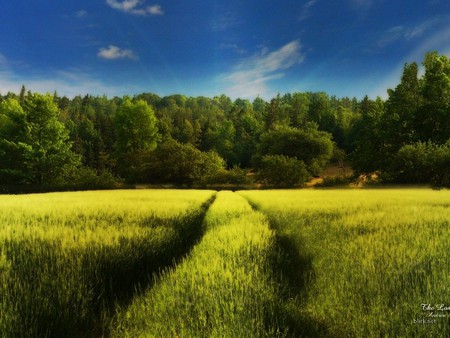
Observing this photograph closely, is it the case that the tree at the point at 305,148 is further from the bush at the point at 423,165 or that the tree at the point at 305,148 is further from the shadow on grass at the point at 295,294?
the shadow on grass at the point at 295,294

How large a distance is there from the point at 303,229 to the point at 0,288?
6044 millimetres

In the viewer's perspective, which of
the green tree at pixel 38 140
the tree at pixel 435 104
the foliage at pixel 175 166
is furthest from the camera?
the foliage at pixel 175 166

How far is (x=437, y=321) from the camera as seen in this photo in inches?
114

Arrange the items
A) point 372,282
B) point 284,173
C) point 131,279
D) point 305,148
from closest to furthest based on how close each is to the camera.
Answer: point 372,282, point 131,279, point 284,173, point 305,148

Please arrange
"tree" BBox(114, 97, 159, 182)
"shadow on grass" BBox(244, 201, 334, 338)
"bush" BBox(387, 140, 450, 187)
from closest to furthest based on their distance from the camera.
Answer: "shadow on grass" BBox(244, 201, 334, 338)
"bush" BBox(387, 140, 450, 187)
"tree" BBox(114, 97, 159, 182)

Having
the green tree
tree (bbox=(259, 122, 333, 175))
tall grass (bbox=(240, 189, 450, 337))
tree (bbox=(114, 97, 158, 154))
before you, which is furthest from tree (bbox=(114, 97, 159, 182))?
tall grass (bbox=(240, 189, 450, 337))

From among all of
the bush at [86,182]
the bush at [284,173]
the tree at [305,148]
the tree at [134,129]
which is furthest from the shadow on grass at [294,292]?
the tree at [134,129]

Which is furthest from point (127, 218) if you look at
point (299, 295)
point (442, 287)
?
point (442, 287)

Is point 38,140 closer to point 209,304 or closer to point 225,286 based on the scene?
point 225,286

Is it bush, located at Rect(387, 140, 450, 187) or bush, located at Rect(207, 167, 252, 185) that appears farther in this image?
bush, located at Rect(207, 167, 252, 185)

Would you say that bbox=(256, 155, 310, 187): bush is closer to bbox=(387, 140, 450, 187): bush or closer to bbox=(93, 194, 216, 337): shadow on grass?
bbox=(387, 140, 450, 187): bush

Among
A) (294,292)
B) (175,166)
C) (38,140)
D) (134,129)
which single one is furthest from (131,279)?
(134,129)

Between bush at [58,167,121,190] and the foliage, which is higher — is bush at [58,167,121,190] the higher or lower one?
the lower one

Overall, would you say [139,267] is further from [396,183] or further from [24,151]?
[24,151]
